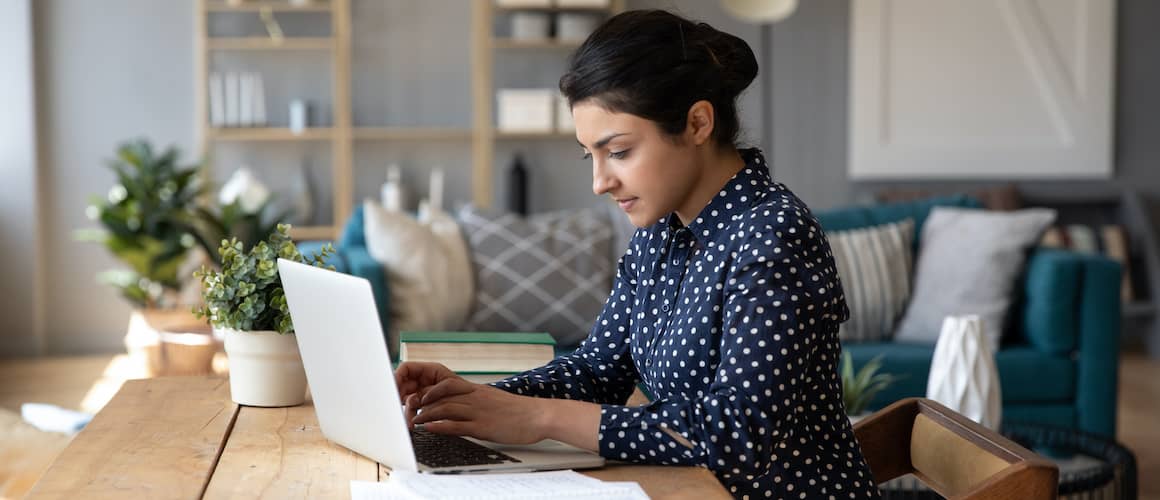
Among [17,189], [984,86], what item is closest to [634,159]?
[17,189]

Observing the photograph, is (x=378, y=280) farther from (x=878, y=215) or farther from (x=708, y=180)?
(x=708, y=180)

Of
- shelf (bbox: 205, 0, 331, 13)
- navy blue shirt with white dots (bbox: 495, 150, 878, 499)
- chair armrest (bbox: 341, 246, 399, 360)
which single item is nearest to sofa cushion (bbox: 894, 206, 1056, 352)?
chair armrest (bbox: 341, 246, 399, 360)

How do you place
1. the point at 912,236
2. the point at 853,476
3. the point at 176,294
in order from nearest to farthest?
the point at 853,476
the point at 912,236
the point at 176,294

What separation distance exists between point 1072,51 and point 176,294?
4.82m

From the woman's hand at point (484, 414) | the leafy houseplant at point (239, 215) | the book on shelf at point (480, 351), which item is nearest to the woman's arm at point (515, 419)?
the woman's hand at point (484, 414)

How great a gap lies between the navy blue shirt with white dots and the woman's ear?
79 mm

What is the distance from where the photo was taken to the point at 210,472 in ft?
4.34

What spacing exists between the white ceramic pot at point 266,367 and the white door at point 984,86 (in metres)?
5.44

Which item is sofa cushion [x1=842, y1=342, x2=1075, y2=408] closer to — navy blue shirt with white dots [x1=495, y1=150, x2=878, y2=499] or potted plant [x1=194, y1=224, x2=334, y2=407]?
navy blue shirt with white dots [x1=495, y1=150, x2=878, y2=499]

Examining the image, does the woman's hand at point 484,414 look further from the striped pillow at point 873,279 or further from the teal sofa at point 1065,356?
the striped pillow at point 873,279

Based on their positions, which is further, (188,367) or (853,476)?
(188,367)

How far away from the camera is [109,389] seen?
5.38 metres

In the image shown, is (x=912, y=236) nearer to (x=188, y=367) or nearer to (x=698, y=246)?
(x=188, y=367)

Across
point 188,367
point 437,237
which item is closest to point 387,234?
point 437,237
